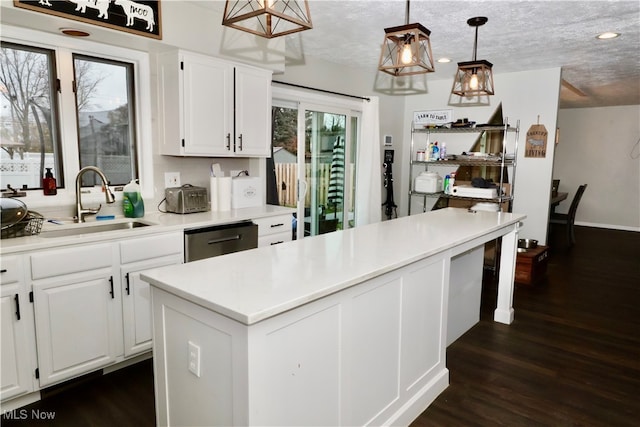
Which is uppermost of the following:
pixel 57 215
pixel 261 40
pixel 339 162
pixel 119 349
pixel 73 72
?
pixel 261 40

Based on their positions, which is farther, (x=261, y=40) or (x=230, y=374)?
(x=261, y=40)

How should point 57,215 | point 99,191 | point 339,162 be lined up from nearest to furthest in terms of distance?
point 57,215 < point 99,191 < point 339,162

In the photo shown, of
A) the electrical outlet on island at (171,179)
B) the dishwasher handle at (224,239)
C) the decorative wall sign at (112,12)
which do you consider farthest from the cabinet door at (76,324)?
the decorative wall sign at (112,12)

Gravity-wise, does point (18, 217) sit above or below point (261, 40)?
below

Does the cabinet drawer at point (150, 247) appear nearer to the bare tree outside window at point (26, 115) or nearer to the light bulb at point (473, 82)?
the bare tree outside window at point (26, 115)

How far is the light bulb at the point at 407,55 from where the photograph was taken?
2.29 m

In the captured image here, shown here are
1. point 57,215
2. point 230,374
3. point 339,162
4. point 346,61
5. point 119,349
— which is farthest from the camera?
point 339,162

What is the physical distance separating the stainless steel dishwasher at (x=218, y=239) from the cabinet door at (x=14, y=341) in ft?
3.07

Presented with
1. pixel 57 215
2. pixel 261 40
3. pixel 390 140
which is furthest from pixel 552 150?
pixel 57 215

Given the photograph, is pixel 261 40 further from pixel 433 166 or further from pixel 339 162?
pixel 433 166

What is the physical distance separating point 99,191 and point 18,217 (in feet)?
2.72

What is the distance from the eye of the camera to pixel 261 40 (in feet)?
11.9

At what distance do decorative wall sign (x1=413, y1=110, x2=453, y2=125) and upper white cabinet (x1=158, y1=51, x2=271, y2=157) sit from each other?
2.97 metres

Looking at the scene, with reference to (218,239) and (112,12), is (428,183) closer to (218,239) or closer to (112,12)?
(218,239)
